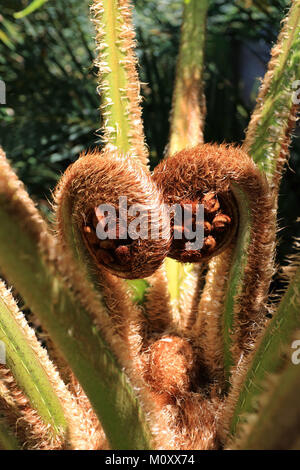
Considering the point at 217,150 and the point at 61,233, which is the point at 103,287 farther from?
the point at 217,150

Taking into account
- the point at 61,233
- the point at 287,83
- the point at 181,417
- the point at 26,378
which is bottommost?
the point at 181,417

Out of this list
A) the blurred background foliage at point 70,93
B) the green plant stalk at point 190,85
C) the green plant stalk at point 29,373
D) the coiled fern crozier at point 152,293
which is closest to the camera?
the coiled fern crozier at point 152,293

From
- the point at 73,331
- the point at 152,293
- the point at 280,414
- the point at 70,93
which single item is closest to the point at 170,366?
the point at 152,293

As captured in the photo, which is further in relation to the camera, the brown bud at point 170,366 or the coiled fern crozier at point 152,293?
the brown bud at point 170,366

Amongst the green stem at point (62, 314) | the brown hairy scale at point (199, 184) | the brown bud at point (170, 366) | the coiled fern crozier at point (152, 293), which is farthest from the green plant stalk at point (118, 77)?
the green stem at point (62, 314)

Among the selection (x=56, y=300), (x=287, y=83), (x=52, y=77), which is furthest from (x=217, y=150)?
(x=52, y=77)

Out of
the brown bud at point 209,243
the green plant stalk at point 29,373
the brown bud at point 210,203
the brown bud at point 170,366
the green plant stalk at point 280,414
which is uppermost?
the green plant stalk at point 280,414

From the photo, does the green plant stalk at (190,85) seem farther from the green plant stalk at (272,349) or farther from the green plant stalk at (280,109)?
the green plant stalk at (272,349)

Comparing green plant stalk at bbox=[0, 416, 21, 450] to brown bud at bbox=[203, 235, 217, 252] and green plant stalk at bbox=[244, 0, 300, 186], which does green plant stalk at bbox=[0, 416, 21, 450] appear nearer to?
brown bud at bbox=[203, 235, 217, 252]
